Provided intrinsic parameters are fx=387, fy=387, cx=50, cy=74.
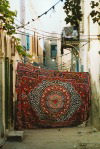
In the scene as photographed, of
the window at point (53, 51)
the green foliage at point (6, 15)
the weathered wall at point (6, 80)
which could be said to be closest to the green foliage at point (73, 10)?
the green foliage at point (6, 15)

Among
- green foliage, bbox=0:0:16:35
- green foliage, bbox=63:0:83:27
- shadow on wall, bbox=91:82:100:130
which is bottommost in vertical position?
shadow on wall, bbox=91:82:100:130

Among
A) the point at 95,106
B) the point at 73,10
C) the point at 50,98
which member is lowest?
the point at 95,106

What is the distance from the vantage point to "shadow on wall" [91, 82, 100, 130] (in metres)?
14.7

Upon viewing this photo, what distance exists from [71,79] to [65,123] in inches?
69.3

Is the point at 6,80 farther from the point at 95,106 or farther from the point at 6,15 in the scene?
the point at 95,106

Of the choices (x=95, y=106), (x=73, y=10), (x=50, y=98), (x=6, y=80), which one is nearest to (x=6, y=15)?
(x=6, y=80)

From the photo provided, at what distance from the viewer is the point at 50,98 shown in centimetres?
1502

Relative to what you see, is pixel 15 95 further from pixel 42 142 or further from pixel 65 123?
pixel 42 142

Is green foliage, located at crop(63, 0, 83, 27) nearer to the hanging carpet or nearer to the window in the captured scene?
the hanging carpet

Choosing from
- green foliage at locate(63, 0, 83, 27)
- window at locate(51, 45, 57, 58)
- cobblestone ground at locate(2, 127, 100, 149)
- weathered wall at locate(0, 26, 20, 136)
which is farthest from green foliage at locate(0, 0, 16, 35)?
window at locate(51, 45, 57, 58)

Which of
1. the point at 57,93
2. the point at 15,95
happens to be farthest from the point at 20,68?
the point at 57,93

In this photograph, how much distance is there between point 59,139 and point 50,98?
329 cm

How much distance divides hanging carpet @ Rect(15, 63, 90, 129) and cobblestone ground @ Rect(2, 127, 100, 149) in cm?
50

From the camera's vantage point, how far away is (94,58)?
1535cm
